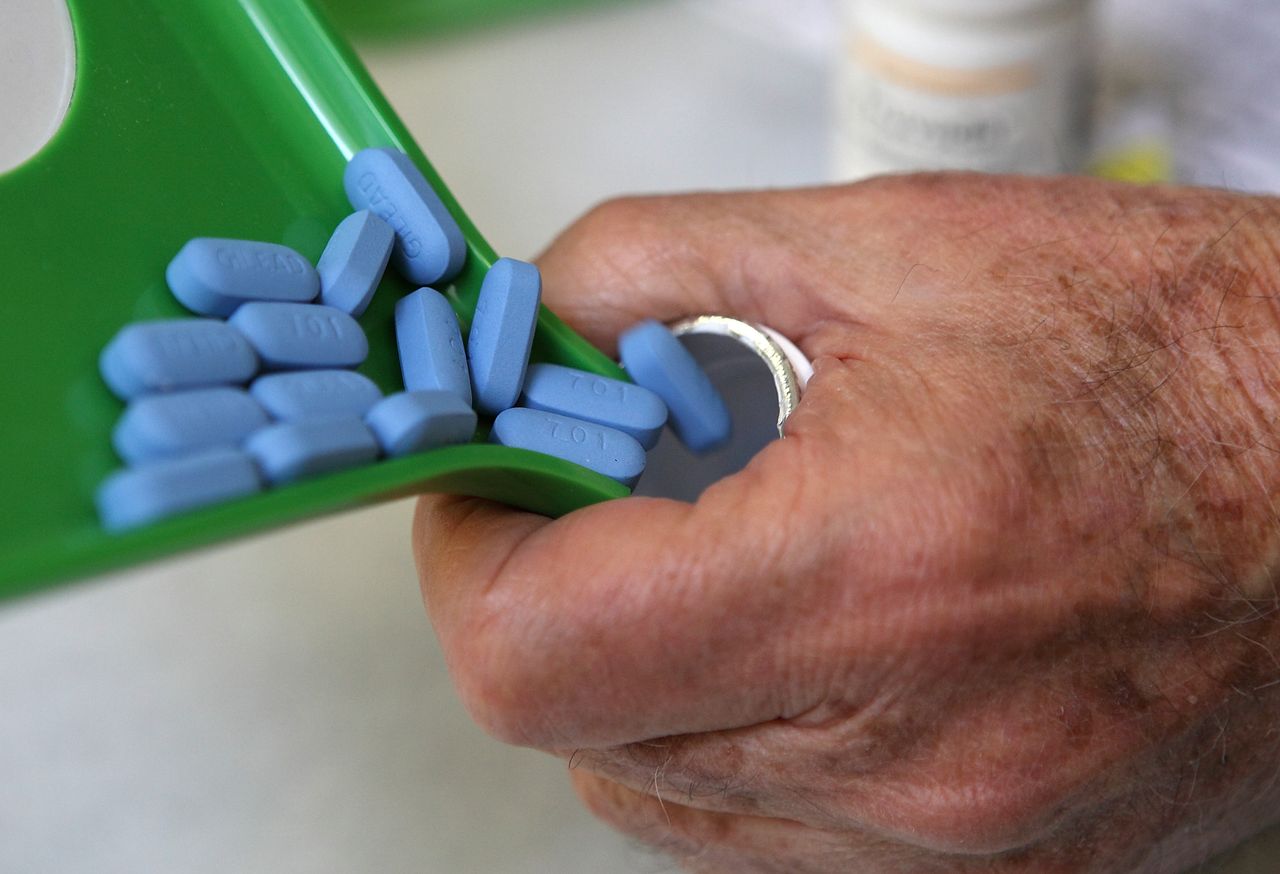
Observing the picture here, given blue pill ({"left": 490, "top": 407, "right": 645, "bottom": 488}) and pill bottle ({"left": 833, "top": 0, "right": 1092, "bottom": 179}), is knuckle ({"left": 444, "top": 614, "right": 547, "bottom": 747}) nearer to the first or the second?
blue pill ({"left": 490, "top": 407, "right": 645, "bottom": 488})

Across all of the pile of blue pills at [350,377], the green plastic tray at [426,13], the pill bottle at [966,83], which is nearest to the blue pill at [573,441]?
the pile of blue pills at [350,377]

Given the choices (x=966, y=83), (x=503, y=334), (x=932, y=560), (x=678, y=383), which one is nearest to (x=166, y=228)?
(x=503, y=334)

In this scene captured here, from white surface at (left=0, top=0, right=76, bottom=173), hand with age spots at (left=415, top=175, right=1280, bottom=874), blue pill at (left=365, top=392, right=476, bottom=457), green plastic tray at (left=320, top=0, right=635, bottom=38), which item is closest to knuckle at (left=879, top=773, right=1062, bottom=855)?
hand with age spots at (left=415, top=175, right=1280, bottom=874)

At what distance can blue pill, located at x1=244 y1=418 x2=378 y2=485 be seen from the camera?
→ 1.45ft

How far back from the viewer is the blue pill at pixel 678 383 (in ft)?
2.10

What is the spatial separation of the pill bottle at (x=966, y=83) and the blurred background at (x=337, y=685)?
12mm

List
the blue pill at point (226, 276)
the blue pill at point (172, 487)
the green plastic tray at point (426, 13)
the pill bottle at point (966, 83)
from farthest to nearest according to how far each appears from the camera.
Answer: the green plastic tray at point (426, 13), the pill bottle at point (966, 83), the blue pill at point (226, 276), the blue pill at point (172, 487)

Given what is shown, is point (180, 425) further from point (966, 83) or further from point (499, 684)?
point (966, 83)

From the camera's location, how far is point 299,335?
517 mm

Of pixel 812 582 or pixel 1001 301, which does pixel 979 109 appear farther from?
pixel 812 582

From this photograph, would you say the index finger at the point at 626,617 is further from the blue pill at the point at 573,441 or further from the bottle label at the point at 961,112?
the bottle label at the point at 961,112

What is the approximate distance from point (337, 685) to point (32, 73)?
0.45 m

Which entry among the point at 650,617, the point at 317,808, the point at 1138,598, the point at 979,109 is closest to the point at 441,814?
the point at 317,808

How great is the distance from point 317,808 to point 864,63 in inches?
27.4
